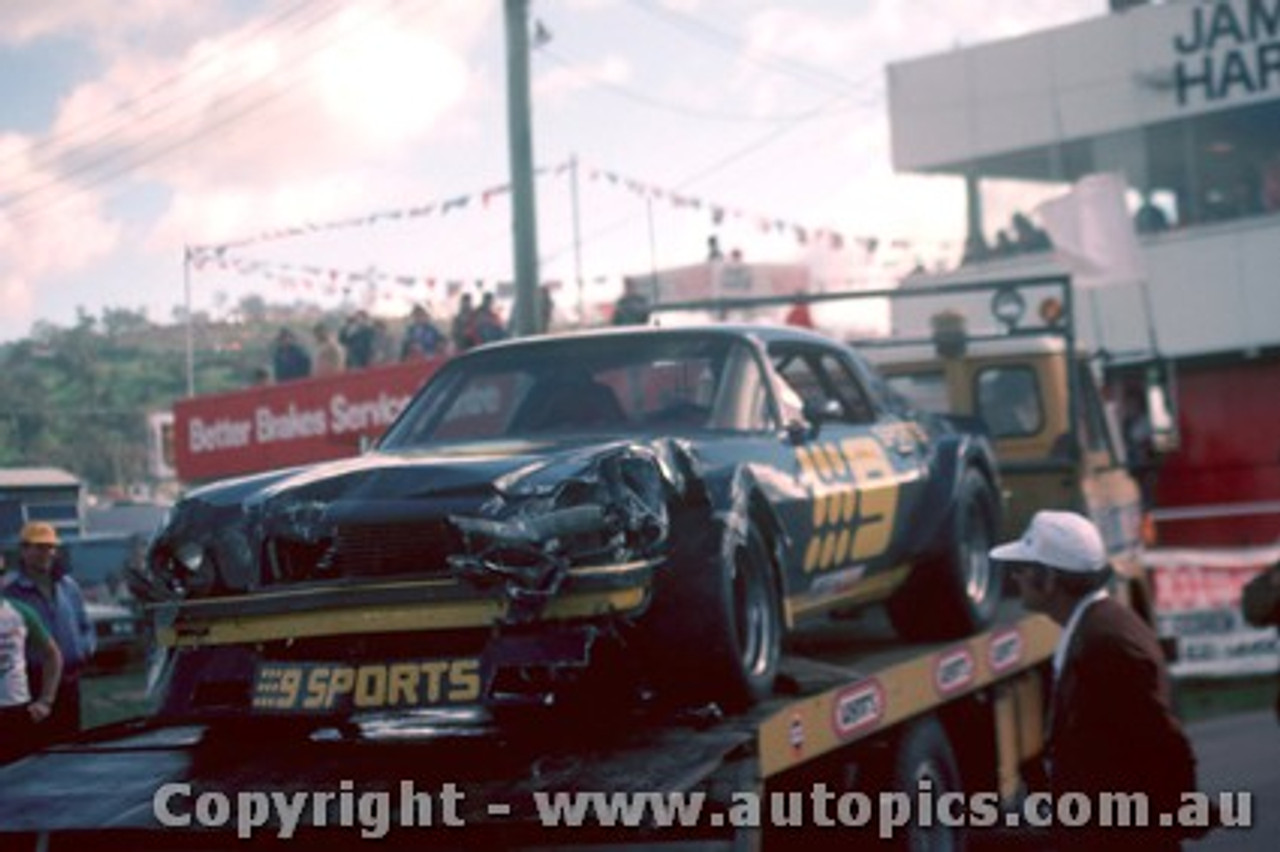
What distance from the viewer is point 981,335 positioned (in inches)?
466

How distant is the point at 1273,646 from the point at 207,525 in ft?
40.6

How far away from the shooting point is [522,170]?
50.3ft

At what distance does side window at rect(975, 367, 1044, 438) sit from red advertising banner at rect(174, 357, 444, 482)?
824cm

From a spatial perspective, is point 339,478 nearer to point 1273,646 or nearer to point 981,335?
point 981,335

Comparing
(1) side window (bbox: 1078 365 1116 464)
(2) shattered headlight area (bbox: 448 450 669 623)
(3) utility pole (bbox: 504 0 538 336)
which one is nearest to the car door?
(2) shattered headlight area (bbox: 448 450 669 623)

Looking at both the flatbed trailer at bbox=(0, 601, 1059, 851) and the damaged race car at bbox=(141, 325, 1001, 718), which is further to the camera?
the damaged race car at bbox=(141, 325, 1001, 718)

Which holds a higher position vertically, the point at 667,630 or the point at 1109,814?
the point at 667,630

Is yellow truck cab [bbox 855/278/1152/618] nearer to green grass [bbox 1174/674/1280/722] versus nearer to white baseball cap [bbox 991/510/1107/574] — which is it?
green grass [bbox 1174/674/1280/722]

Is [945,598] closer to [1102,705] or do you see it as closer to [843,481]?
[843,481]

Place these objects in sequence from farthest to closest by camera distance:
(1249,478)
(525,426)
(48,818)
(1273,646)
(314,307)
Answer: (1249,478) < (314,307) < (1273,646) < (525,426) < (48,818)

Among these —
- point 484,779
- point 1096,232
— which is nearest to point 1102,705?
point 484,779

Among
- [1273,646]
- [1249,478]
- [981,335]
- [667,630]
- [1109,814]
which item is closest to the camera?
[1109,814]

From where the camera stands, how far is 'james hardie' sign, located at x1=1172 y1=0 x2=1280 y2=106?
92.0 ft

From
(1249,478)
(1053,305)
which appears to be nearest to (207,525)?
(1053,305)
